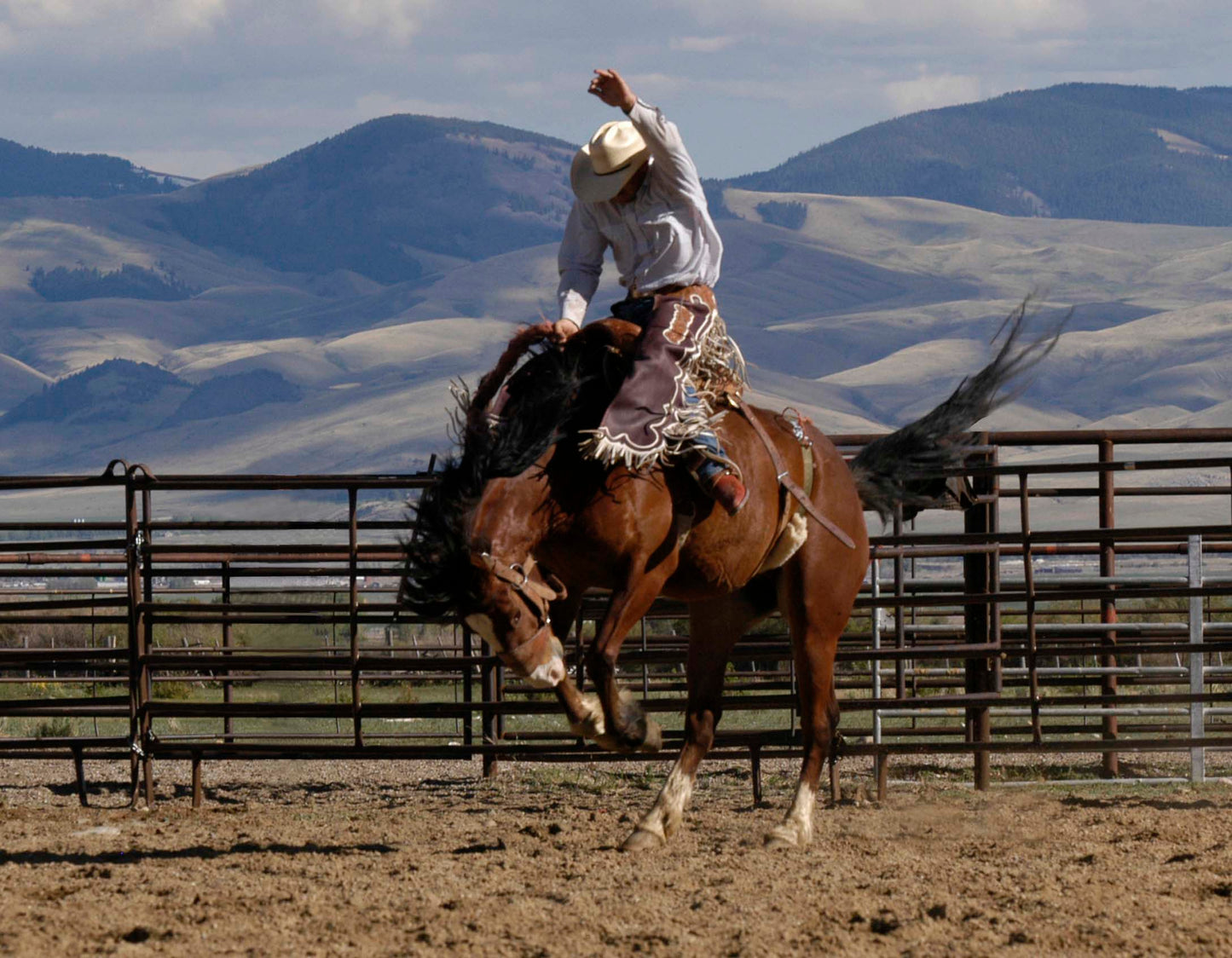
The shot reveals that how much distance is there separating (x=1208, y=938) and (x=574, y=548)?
7.91 ft

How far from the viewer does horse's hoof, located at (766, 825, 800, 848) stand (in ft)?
20.3

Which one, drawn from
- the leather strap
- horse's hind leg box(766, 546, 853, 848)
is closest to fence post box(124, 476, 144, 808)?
the leather strap

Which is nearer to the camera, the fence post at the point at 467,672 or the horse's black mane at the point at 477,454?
the horse's black mane at the point at 477,454

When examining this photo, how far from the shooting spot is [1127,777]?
906 cm

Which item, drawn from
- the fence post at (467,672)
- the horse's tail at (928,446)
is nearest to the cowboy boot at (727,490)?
the horse's tail at (928,446)

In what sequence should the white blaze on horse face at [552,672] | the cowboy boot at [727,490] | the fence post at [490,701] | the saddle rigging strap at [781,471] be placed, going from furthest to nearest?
1. the fence post at [490,701]
2. the saddle rigging strap at [781,471]
3. the cowboy boot at [727,490]
4. the white blaze on horse face at [552,672]

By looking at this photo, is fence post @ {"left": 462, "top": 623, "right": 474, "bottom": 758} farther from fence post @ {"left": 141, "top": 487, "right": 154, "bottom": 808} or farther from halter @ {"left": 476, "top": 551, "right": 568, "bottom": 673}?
halter @ {"left": 476, "top": 551, "right": 568, "bottom": 673}

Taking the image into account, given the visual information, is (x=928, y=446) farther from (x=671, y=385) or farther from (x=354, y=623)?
(x=354, y=623)

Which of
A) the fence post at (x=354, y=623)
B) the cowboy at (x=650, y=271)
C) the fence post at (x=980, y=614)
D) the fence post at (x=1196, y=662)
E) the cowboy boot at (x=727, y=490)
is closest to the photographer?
the cowboy at (x=650, y=271)

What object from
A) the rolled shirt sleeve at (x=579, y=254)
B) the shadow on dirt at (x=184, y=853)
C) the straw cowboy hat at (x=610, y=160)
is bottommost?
the shadow on dirt at (x=184, y=853)

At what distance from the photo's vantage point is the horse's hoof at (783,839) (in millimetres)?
6197

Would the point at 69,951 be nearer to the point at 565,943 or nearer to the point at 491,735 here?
the point at 565,943

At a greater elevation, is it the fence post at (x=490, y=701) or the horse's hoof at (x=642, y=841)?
the fence post at (x=490, y=701)

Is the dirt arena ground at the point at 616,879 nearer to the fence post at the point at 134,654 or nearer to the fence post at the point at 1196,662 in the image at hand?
the fence post at the point at 134,654
